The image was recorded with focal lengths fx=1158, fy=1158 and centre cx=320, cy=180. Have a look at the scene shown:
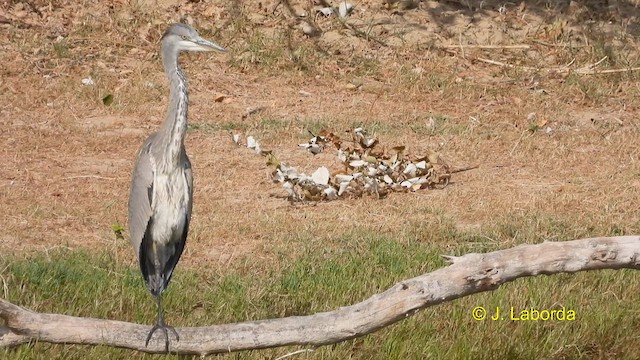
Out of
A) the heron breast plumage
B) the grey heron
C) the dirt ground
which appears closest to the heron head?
the grey heron

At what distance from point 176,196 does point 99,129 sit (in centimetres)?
473

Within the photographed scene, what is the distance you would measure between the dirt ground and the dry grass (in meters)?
0.02

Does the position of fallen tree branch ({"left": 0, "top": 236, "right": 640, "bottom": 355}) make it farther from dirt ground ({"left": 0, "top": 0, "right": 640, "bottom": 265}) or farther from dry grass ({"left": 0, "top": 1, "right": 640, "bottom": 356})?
dirt ground ({"left": 0, "top": 0, "right": 640, "bottom": 265})

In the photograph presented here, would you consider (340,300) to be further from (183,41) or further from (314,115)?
(314,115)

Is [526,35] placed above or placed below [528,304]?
below

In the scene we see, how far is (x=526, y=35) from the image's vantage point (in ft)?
40.9

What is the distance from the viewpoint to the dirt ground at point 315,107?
25.6 feet

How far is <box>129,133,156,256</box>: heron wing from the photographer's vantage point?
207 inches

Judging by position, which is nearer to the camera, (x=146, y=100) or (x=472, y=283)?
(x=472, y=283)

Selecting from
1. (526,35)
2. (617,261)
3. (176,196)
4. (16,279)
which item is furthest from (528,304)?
(526,35)

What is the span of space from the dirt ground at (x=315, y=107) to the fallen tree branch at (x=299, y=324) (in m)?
2.14

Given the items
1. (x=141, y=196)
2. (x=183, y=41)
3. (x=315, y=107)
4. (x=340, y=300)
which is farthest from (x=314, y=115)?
(x=141, y=196)

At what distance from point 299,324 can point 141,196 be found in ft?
3.49

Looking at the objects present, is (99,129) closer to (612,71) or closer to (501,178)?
(501,178)
